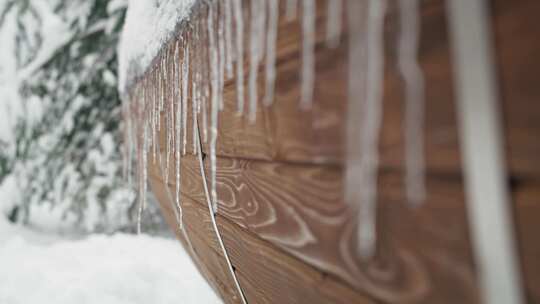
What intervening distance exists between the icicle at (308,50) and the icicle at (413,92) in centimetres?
15

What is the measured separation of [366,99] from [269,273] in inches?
28.2

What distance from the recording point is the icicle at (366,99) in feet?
1.65

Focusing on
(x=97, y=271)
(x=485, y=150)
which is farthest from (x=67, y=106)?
(x=485, y=150)

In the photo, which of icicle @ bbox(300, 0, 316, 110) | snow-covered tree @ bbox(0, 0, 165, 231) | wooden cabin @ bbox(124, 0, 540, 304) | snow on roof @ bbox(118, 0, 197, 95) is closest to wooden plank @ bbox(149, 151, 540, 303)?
wooden cabin @ bbox(124, 0, 540, 304)

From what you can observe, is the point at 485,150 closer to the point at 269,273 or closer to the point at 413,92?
the point at 413,92

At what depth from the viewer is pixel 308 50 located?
2.16 feet

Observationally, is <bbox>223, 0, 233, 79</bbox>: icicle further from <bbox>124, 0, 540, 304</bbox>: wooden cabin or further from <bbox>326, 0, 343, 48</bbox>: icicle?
<bbox>326, 0, 343, 48</bbox>: icicle

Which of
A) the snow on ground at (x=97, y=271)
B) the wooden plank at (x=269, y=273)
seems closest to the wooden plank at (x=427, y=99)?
the wooden plank at (x=269, y=273)

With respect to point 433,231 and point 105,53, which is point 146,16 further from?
point 105,53

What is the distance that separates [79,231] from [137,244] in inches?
49.8

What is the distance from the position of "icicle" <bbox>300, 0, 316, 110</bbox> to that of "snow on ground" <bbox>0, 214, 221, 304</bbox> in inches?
118

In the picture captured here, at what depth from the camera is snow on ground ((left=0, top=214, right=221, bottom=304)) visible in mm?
3721

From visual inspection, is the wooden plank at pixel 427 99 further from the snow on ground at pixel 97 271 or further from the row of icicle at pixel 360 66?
the snow on ground at pixel 97 271

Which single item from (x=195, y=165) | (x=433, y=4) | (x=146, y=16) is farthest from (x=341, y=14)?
(x=146, y=16)
